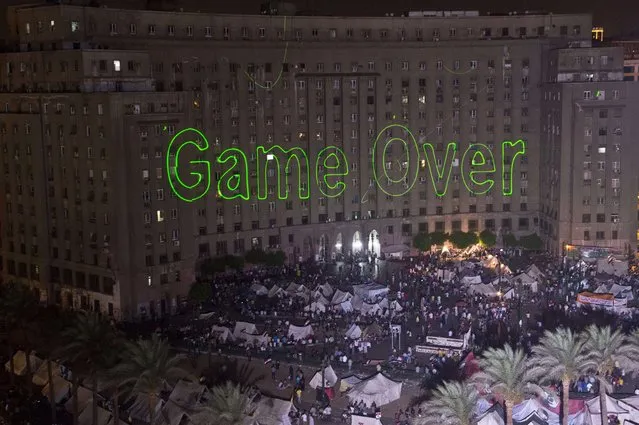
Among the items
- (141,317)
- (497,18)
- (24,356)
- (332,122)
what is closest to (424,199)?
(332,122)

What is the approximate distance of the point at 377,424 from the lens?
50219mm

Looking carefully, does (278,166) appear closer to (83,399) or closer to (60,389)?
(60,389)

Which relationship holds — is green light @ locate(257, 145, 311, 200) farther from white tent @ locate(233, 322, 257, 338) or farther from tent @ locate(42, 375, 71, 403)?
tent @ locate(42, 375, 71, 403)

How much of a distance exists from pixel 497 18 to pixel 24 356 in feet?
213

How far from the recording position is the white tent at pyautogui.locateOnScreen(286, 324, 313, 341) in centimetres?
6700

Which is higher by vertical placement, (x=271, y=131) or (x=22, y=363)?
(x=271, y=131)

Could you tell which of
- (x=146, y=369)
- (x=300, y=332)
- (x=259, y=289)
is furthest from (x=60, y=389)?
(x=259, y=289)

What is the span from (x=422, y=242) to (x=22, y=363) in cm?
4925

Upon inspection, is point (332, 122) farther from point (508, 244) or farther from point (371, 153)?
→ point (508, 244)

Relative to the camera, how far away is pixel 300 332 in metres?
67.1

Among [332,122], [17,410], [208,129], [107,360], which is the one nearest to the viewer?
[107,360]

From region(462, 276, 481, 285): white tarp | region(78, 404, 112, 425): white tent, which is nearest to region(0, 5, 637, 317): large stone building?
region(462, 276, 481, 285): white tarp

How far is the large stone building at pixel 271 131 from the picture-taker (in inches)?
3017

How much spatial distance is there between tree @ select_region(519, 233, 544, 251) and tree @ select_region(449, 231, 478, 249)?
5497 millimetres
